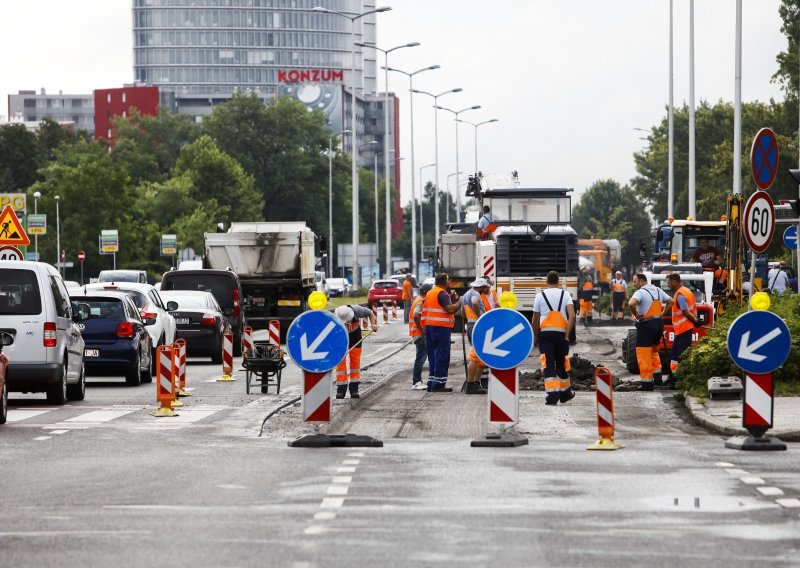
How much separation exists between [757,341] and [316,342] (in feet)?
12.4

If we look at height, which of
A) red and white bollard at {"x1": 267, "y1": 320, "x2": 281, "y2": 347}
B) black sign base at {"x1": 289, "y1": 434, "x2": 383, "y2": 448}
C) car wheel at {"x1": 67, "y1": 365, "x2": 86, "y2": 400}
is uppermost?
red and white bollard at {"x1": 267, "y1": 320, "x2": 281, "y2": 347}

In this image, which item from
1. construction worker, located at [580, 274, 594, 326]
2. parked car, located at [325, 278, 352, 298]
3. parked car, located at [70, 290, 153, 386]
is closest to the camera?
parked car, located at [70, 290, 153, 386]

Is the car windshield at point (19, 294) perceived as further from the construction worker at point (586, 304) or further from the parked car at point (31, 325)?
the construction worker at point (586, 304)

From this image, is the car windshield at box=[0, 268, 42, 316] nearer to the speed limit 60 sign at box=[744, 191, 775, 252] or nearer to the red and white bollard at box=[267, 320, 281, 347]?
the red and white bollard at box=[267, 320, 281, 347]

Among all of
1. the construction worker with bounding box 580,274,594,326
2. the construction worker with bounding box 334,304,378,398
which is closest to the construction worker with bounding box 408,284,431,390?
the construction worker with bounding box 334,304,378,398

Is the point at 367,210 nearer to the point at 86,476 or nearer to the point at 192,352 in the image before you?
the point at 192,352

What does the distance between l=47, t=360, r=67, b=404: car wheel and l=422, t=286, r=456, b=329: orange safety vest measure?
527 cm

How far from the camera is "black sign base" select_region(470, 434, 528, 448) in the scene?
15766mm

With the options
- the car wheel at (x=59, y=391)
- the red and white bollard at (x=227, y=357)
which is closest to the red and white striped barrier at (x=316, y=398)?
→ the car wheel at (x=59, y=391)

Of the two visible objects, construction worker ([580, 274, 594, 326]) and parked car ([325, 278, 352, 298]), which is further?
parked car ([325, 278, 352, 298])

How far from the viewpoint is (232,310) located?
1538 inches

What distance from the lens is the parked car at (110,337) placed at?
26.4 m

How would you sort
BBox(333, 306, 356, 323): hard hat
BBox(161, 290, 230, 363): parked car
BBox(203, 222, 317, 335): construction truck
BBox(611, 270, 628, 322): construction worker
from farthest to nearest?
BBox(611, 270, 628, 322): construction worker < BBox(203, 222, 317, 335): construction truck < BBox(161, 290, 230, 363): parked car < BBox(333, 306, 356, 323): hard hat

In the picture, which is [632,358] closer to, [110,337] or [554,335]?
[554,335]
